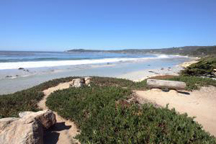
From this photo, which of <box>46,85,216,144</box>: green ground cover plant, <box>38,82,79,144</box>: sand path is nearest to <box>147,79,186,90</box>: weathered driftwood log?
<box>46,85,216,144</box>: green ground cover plant

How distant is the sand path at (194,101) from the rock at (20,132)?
153 inches

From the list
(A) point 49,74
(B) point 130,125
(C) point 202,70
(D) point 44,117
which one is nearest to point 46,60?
(A) point 49,74

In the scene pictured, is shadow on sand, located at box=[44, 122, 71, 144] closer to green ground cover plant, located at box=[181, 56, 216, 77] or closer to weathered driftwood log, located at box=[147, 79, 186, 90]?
weathered driftwood log, located at box=[147, 79, 186, 90]

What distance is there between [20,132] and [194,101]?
7.99 metres

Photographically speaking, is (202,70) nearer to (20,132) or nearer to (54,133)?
(54,133)

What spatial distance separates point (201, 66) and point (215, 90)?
8.31 m

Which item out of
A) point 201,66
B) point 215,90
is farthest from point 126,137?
point 201,66

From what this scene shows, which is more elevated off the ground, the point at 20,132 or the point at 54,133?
the point at 20,132

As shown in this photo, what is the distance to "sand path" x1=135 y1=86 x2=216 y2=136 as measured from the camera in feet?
19.1

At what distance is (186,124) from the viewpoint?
147 inches

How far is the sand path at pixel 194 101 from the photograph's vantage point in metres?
5.82

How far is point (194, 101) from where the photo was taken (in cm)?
760

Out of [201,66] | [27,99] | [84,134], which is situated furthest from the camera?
[201,66]

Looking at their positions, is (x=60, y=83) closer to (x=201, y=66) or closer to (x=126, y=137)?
(x=126, y=137)
